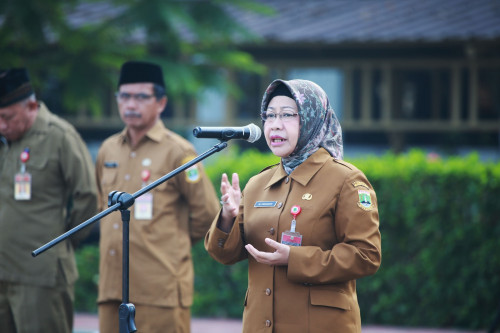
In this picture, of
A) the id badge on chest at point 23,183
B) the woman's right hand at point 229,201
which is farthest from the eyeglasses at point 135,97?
the woman's right hand at point 229,201

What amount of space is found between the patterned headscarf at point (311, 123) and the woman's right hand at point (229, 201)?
0.31 metres

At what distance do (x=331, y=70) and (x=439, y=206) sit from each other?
5805mm

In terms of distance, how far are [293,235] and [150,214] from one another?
179cm

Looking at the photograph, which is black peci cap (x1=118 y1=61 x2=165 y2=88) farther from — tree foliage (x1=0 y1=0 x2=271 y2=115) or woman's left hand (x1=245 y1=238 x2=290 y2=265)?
tree foliage (x1=0 y1=0 x2=271 y2=115)

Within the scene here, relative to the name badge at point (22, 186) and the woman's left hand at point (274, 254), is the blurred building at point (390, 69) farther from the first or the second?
the woman's left hand at point (274, 254)

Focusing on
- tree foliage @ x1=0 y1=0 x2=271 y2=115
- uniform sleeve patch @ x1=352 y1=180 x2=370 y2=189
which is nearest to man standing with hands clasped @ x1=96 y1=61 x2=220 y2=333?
uniform sleeve patch @ x1=352 y1=180 x2=370 y2=189

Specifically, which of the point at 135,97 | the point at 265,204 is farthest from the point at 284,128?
the point at 135,97

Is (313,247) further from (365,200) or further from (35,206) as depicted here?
(35,206)

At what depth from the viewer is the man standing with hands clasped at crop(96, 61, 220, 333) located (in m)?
5.19

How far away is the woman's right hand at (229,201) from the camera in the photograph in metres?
3.82

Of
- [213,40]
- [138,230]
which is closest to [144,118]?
[138,230]

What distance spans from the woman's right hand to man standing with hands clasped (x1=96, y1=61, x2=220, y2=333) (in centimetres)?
144

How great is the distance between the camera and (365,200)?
3.71m

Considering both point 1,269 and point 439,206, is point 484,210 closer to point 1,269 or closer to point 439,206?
point 439,206
